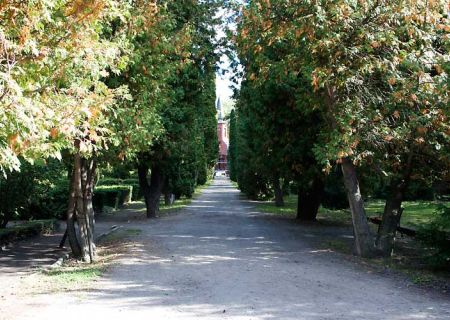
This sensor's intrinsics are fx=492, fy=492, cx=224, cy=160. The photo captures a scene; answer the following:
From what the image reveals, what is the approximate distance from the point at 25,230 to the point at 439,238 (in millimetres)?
13267

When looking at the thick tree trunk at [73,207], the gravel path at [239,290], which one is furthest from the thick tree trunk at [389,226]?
the thick tree trunk at [73,207]

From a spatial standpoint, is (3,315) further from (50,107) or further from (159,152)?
(159,152)

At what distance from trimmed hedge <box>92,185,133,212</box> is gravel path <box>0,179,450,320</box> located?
12.2 meters

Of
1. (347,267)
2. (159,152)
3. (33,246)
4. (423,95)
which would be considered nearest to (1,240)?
(33,246)

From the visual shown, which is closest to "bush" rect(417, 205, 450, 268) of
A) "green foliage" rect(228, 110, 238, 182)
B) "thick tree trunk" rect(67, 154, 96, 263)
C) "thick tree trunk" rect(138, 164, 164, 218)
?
"thick tree trunk" rect(67, 154, 96, 263)

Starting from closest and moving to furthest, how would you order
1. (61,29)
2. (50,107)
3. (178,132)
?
(50,107) → (61,29) → (178,132)

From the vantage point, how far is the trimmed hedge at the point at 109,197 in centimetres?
2588

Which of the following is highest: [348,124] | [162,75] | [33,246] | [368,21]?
[368,21]

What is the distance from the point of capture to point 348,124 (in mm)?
10914

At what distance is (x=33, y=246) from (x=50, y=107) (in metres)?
11.7

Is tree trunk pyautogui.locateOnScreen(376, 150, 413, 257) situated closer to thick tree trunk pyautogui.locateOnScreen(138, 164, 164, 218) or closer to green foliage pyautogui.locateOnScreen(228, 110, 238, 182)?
thick tree trunk pyautogui.locateOnScreen(138, 164, 164, 218)

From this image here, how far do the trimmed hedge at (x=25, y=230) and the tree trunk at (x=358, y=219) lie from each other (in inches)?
413

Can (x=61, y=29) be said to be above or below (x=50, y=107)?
above

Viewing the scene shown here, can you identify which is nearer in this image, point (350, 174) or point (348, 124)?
point (348, 124)
